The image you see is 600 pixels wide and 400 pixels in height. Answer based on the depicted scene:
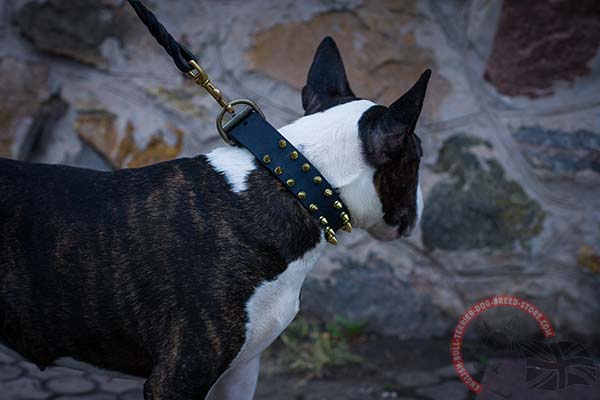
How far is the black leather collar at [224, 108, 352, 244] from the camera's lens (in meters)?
1.69

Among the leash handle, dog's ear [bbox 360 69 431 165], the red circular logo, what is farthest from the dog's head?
the red circular logo

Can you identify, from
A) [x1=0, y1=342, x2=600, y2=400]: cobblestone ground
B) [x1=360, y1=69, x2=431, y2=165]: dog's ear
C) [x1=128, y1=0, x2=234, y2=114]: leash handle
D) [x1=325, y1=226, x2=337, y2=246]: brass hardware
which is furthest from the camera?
[x1=0, y1=342, x2=600, y2=400]: cobblestone ground

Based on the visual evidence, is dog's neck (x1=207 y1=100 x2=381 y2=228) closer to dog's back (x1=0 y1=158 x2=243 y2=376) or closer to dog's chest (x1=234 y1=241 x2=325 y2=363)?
dog's back (x1=0 y1=158 x2=243 y2=376)

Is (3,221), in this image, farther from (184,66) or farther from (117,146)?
(117,146)

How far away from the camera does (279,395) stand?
2.74 metres

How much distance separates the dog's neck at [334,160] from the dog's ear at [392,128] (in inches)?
1.2

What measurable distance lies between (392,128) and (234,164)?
44 centimetres

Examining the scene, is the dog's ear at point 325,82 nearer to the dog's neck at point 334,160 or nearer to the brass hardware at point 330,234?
the dog's neck at point 334,160

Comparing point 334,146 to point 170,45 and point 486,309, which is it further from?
point 486,309

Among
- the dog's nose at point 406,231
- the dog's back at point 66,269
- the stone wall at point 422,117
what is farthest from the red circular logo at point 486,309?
the dog's back at point 66,269

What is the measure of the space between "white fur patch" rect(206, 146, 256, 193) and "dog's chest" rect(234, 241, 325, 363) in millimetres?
256

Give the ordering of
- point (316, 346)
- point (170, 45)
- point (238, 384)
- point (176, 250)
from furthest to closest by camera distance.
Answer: point (316, 346) → point (238, 384) → point (170, 45) → point (176, 250)

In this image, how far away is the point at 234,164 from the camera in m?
1.75

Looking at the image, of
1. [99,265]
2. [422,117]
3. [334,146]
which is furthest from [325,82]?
[422,117]
